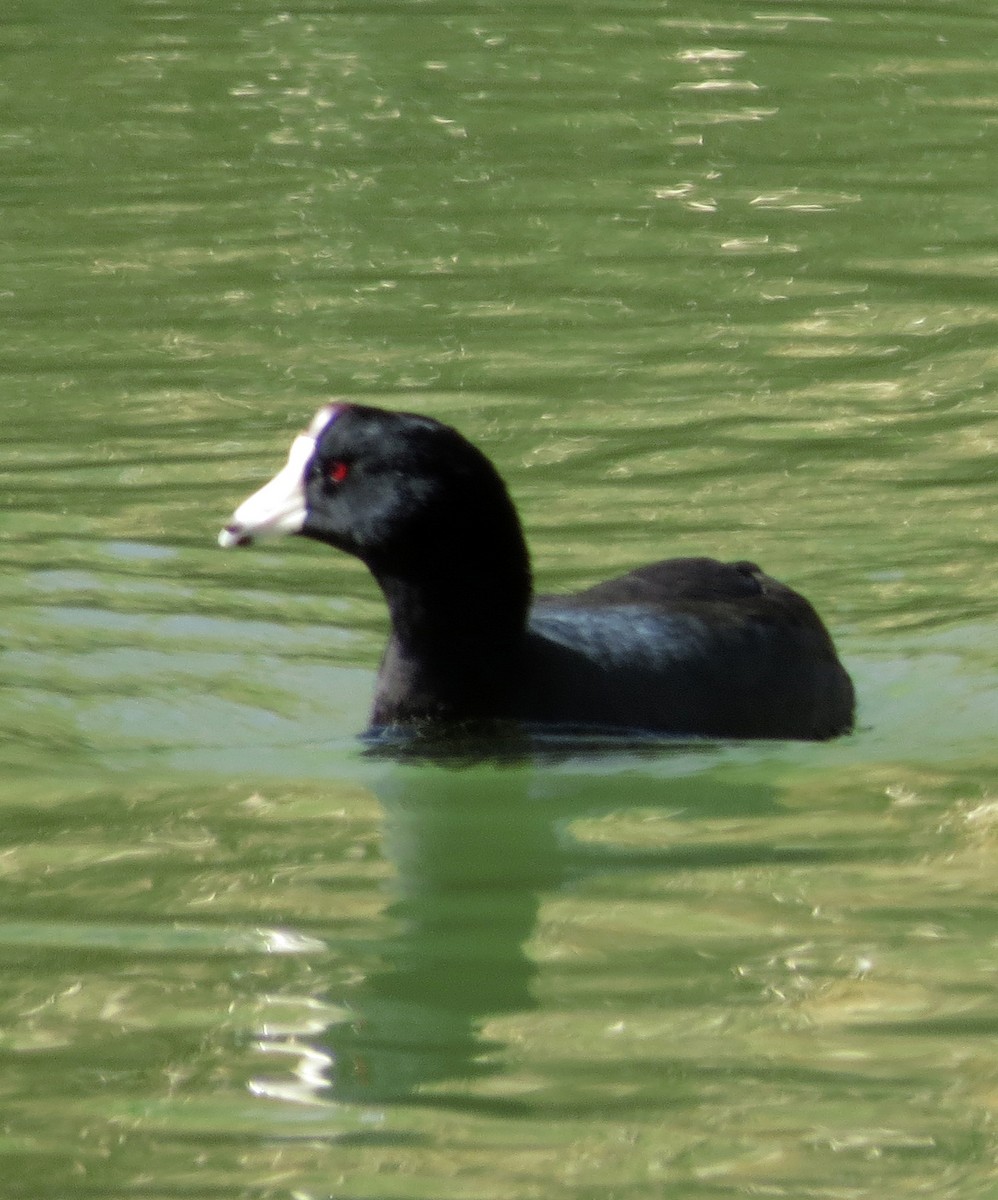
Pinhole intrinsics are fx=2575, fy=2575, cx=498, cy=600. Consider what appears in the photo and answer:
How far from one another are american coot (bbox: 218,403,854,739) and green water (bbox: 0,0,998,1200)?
0.17 m

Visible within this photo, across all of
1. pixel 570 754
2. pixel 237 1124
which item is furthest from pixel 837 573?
pixel 237 1124

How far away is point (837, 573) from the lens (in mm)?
8547

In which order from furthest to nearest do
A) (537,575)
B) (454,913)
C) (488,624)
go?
(537,575) < (488,624) < (454,913)

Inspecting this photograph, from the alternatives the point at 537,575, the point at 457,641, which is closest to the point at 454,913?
the point at 457,641

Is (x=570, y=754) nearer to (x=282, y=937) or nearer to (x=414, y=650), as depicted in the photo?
(x=414, y=650)

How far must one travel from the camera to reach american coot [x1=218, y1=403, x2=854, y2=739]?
6.48m

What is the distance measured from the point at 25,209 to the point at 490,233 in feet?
7.78

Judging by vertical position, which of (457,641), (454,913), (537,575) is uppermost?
(457,641)

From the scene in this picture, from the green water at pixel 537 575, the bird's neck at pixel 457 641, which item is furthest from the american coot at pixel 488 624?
the green water at pixel 537 575

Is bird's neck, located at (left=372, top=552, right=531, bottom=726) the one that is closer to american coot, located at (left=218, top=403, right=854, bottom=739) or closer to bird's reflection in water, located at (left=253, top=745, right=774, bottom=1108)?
american coot, located at (left=218, top=403, right=854, bottom=739)

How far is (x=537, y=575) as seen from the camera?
8.52 m

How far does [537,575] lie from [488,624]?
A: 1.88 m

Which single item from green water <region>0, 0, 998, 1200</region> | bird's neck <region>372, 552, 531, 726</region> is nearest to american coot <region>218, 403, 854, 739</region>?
bird's neck <region>372, 552, 531, 726</region>

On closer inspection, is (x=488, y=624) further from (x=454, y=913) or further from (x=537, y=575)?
(x=537, y=575)
